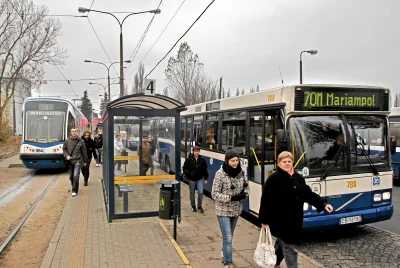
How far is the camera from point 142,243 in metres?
5.75

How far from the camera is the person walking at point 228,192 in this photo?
465 centimetres

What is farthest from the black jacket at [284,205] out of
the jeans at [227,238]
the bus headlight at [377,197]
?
the bus headlight at [377,197]

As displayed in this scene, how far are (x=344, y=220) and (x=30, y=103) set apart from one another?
14.0m

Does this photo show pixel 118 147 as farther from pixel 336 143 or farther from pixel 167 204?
pixel 336 143

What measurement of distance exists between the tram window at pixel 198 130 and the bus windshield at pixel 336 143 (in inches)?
201

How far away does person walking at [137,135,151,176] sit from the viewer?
7395 mm

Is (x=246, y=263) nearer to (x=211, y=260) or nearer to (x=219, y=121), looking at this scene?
(x=211, y=260)

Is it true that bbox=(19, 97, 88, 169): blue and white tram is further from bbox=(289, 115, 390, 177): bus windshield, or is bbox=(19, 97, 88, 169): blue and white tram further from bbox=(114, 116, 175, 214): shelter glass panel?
bbox=(289, 115, 390, 177): bus windshield

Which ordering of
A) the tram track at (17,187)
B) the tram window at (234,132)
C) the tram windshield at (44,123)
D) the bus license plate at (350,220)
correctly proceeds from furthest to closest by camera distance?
the tram windshield at (44,123) → the tram track at (17,187) → the tram window at (234,132) → the bus license plate at (350,220)

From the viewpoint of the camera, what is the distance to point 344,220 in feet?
20.4

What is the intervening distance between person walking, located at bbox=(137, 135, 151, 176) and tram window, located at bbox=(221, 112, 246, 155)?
82.4 inches

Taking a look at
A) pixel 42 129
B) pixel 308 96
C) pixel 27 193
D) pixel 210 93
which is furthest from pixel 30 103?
pixel 210 93

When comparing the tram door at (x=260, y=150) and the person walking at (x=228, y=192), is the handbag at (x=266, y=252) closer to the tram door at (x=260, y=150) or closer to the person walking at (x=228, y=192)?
the person walking at (x=228, y=192)

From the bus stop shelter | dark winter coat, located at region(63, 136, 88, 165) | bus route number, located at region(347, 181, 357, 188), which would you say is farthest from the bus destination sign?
dark winter coat, located at region(63, 136, 88, 165)
